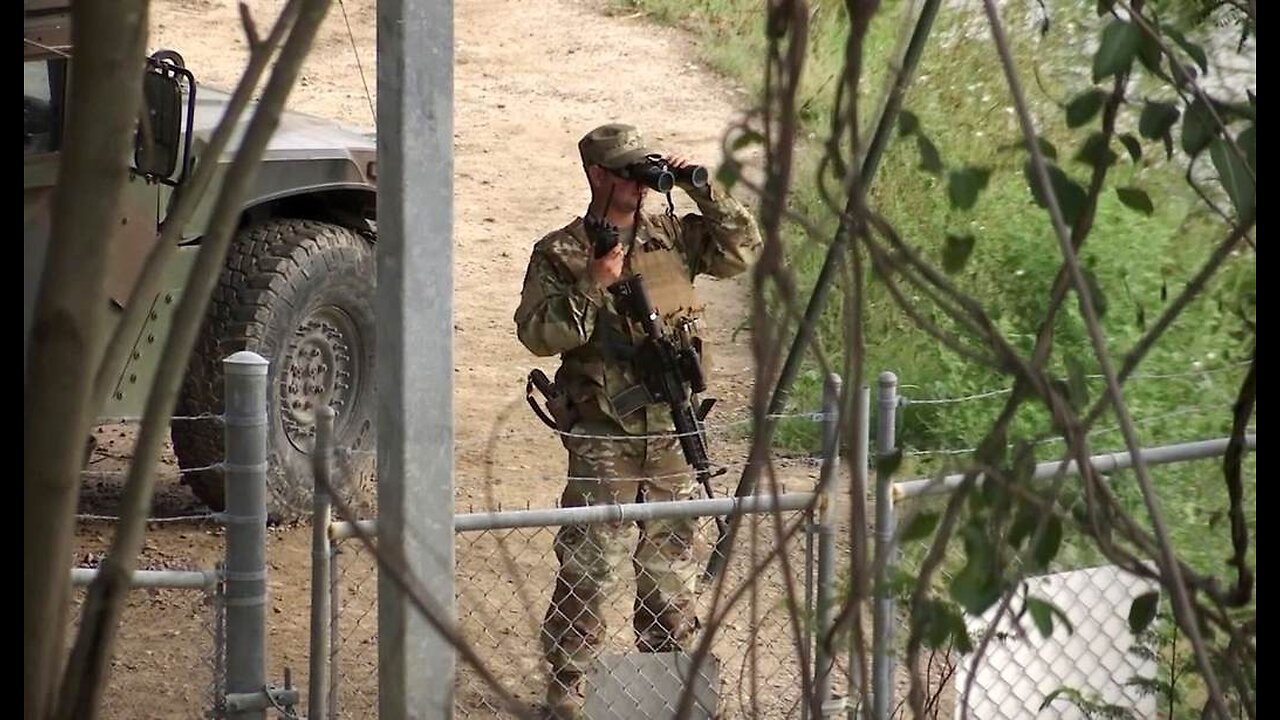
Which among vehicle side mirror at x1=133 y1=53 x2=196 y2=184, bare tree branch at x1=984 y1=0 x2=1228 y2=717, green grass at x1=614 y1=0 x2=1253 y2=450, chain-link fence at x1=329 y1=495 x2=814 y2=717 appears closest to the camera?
bare tree branch at x1=984 y1=0 x2=1228 y2=717

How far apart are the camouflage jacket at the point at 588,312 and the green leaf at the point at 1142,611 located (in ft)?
10.1

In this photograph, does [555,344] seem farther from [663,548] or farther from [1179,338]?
[1179,338]

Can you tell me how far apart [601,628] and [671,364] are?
73cm

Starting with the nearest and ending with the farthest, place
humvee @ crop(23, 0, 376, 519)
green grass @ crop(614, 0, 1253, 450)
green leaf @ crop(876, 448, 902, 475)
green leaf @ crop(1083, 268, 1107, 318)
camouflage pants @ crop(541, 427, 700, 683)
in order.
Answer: green leaf @ crop(1083, 268, 1107, 318) → green leaf @ crop(876, 448, 902, 475) → camouflage pants @ crop(541, 427, 700, 683) → humvee @ crop(23, 0, 376, 519) → green grass @ crop(614, 0, 1253, 450)

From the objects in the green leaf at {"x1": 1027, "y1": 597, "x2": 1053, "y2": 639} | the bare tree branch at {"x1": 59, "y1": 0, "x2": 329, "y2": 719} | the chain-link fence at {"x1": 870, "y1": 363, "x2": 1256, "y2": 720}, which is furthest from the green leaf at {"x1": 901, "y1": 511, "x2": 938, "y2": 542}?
the bare tree branch at {"x1": 59, "y1": 0, "x2": 329, "y2": 719}

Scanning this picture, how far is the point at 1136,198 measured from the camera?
153 centimetres

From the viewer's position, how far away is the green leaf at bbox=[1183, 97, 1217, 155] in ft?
4.42

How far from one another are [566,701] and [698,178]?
4.68 ft

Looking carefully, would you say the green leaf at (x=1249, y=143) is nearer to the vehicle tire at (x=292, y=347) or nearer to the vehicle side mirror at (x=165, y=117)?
the vehicle side mirror at (x=165, y=117)

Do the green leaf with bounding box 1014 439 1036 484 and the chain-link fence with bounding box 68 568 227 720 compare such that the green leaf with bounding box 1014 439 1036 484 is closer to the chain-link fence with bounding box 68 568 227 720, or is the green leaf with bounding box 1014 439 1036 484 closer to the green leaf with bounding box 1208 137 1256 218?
the green leaf with bounding box 1208 137 1256 218

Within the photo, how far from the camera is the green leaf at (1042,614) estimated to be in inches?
52.7

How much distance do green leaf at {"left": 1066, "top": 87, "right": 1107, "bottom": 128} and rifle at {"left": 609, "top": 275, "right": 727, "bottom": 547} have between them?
323 cm

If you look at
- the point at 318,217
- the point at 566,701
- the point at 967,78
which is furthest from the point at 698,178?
the point at 967,78

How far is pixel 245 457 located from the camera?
10.5 feet
